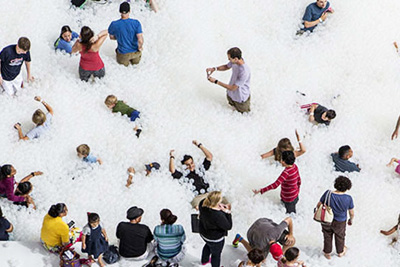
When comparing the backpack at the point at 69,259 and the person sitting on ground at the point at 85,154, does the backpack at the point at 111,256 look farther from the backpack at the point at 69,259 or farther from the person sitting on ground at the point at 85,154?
the person sitting on ground at the point at 85,154

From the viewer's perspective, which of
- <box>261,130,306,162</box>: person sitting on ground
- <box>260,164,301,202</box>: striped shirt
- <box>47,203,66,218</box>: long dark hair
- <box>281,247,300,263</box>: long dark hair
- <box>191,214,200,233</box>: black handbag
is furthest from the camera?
<box>261,130,306,162</box>: person sitting on ground

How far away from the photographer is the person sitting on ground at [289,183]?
729 centimetres

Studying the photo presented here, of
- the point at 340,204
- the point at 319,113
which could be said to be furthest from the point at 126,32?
the point at 340,204

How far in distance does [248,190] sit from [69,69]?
A: 3.60 meters

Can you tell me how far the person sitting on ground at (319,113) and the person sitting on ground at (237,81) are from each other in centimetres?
100

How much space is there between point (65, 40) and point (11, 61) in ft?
3.85

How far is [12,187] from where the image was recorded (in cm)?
736

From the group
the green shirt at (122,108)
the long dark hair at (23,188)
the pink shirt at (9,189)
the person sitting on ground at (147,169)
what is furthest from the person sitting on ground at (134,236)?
the green shirt at (122,108)

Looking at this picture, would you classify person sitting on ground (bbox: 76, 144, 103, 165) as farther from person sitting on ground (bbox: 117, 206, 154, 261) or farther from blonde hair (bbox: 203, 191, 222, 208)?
blonde hair (bbox: 203, 191, 222, 208)

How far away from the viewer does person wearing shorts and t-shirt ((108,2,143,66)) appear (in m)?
8.81

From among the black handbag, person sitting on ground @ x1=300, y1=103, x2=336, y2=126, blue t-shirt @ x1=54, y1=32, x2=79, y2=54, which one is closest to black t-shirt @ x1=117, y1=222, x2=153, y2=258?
the black handbag

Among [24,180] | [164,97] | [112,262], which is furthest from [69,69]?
[112,262]

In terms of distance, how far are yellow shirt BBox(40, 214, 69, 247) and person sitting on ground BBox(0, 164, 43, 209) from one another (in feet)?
2.27

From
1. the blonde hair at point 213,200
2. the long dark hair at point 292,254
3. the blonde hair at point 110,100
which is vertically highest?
the blonde hair at point 110,100
